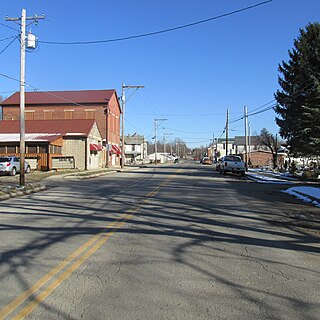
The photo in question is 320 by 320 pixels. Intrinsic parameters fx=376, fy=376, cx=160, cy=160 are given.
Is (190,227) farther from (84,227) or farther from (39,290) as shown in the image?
(39,290)

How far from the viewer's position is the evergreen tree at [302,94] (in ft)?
77.8

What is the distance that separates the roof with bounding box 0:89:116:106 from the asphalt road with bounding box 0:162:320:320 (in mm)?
47920

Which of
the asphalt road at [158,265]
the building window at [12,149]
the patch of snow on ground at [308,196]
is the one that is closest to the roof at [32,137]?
the building window at [12,149]

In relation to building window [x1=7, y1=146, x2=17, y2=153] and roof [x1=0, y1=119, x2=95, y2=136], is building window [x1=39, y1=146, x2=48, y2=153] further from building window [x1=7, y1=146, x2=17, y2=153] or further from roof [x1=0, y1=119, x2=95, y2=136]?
roof [x1=0, y1=119, x2=95, y2=136]

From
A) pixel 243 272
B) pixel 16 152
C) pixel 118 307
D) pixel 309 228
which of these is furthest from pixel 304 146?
pixel 16 152

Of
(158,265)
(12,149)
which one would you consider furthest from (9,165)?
(158,265)

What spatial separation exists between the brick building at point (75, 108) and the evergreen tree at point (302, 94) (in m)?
28.5

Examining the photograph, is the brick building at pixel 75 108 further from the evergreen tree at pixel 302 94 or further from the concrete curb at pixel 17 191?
the concrete curb at pixel 17 191

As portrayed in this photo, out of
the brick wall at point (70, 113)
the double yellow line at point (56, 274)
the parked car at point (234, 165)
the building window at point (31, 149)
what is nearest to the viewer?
the double yellow line at point (56, 274)

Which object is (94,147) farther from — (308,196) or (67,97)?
(308,196)

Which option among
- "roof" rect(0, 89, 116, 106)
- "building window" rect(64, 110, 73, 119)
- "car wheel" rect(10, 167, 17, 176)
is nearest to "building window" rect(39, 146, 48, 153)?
"car wheel" rect(10, 167, 17, 176)

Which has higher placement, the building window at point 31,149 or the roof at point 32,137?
the roof at point 32,137

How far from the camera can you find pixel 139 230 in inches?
336

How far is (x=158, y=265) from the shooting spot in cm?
586
